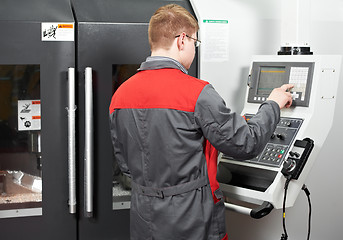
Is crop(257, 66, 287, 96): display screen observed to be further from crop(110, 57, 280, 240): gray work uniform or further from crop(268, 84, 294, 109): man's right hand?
crop(110, 57, 280, 240): gray work uniform

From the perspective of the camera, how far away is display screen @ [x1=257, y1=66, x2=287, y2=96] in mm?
2285

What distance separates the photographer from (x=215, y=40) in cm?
256

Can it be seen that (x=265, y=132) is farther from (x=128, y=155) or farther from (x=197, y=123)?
(x=128, y=155)

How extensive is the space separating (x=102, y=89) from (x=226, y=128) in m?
Answer: 0.88

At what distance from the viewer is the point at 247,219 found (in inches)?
107

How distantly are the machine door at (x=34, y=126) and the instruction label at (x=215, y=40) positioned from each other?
2.39 ft

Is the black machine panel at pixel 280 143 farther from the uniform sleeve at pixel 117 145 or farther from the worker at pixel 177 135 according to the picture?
the uniform sleeve at pixel 117 145

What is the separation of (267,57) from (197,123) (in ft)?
2.72

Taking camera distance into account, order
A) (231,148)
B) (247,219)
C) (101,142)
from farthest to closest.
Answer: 1. (247,219)
2. (101,142)
3. (231,148)

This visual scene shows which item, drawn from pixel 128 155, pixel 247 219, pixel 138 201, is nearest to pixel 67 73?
pixel 128 155

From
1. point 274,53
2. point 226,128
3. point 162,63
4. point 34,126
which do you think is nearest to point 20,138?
point 34,126

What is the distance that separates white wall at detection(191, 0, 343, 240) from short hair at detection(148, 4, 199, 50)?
73 centimetres

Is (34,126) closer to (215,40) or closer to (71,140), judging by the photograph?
(71,140)

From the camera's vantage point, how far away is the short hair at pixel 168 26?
1797 mm
